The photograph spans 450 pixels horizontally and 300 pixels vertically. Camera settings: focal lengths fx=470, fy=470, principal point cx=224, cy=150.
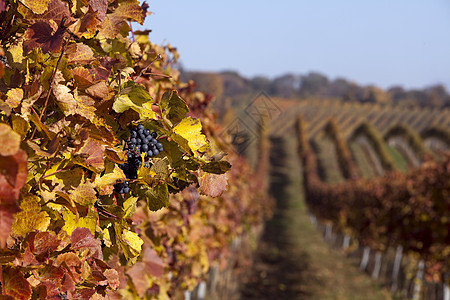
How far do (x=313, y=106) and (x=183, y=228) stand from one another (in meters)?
109

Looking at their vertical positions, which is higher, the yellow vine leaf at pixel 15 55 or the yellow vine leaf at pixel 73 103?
the yellow vine leaf at pixel 15 55

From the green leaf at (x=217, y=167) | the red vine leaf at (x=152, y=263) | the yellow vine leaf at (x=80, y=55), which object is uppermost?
the yellow vine leaf at (x=80, y=55)

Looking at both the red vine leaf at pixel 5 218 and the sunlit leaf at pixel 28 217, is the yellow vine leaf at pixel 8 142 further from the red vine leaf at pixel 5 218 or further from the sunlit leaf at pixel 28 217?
the sunlit leaf at pixel 28 217

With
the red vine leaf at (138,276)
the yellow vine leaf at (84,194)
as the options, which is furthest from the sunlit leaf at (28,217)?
the red vine leaf at (138,276)

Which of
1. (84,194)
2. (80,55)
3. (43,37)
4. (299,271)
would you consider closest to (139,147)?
(84,194)

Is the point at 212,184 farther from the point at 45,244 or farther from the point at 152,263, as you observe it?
the point at 152,263

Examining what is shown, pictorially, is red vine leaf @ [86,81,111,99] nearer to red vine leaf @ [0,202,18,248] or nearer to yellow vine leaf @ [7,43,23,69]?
yellow vine leaf @ [7,43,23,69]

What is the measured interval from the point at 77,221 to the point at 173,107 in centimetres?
51

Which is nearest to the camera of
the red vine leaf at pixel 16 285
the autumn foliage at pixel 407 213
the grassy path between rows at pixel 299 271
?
the red vine leaf at pixel 16 285

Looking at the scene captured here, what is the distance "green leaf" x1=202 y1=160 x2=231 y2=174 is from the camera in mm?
1621

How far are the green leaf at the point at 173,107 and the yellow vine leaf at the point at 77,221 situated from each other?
16.3 inches

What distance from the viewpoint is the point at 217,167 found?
1628 millimetres

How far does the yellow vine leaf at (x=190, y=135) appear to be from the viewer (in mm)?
1593

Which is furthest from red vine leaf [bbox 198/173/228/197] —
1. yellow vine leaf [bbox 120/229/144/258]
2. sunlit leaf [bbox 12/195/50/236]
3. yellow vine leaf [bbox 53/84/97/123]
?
sunlit leaf [bbox 12/195/50/236]
